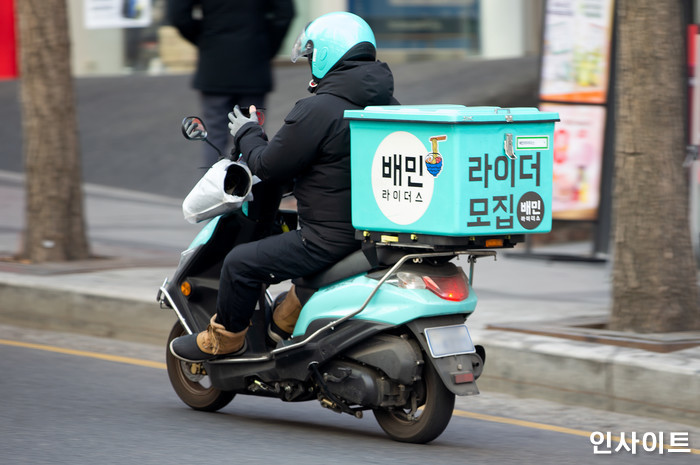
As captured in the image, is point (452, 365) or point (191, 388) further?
point (191, 388)

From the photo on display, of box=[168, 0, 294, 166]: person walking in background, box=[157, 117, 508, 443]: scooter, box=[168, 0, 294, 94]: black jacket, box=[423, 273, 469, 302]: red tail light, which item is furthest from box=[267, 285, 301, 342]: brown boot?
box=[168, 0, 294, 94]: black jacket

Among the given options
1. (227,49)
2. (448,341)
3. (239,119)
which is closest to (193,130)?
(239,119)

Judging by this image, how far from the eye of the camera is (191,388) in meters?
6.37

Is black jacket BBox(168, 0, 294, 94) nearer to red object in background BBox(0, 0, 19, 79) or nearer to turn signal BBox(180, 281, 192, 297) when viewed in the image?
turn signal BBox(180, 281, 192, 297)

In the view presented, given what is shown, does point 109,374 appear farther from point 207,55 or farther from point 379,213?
point 207,55

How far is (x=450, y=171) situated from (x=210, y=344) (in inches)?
59.9

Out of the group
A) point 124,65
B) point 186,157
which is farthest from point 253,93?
point 124,65

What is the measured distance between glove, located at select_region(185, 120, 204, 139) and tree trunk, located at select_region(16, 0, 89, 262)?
4179 mm

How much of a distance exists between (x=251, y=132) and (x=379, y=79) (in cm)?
63

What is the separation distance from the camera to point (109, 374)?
7219 millimetres

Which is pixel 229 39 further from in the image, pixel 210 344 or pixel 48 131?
pixel 210 344

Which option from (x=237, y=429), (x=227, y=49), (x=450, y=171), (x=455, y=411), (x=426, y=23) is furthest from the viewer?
(x=426, y=23)

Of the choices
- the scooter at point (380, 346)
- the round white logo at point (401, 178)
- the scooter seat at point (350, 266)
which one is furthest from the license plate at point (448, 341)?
the round white logo at point (401, 178)

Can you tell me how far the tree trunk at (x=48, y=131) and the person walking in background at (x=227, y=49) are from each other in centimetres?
98
